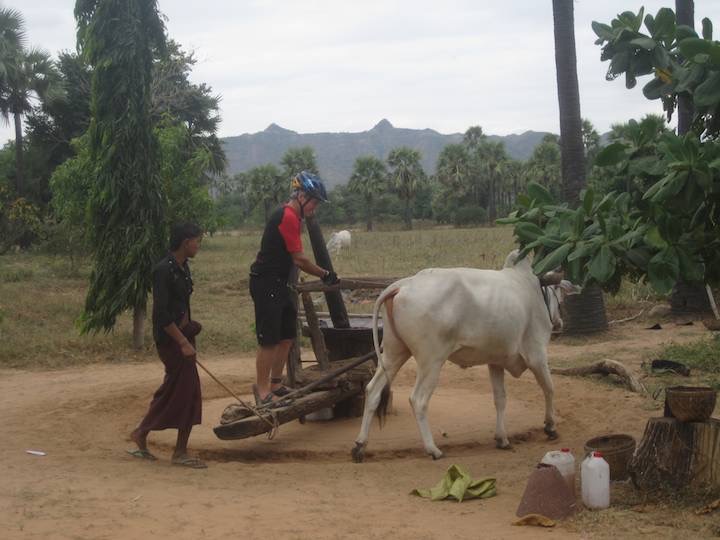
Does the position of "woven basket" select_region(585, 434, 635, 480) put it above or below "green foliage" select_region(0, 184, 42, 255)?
below

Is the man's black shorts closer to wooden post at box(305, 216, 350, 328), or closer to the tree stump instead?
wooden post at box(305, 216, 350, 328)

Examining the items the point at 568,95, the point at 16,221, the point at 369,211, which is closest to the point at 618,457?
the point at 568,95

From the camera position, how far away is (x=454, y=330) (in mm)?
7422

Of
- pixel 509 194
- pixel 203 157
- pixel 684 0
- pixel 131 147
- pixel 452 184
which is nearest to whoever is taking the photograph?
pixel 131 147

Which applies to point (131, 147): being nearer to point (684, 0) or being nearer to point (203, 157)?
point (203, 157)

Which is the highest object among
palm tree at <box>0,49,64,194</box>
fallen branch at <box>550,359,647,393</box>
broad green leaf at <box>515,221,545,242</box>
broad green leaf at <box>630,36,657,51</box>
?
palm tree at <box>0,49,64,194</box>

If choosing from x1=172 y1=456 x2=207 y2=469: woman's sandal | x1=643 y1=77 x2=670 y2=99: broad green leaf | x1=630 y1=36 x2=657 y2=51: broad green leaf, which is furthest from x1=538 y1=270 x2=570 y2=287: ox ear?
x1=172 y1=456 x2=207 y2=469: woman's sandal

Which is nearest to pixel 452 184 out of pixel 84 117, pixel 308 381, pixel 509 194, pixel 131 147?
pixel 509 194

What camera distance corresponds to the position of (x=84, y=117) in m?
35.8

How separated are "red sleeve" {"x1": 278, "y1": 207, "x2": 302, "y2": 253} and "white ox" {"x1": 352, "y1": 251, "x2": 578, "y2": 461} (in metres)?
0.85

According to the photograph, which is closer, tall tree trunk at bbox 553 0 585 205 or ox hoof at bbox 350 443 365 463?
ox hoof at bbox 350 443 365 463

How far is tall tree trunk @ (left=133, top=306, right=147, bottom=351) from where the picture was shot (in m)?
13.5

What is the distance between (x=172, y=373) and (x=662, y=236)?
156 inches

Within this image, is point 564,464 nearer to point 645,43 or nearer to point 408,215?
point 645,43
